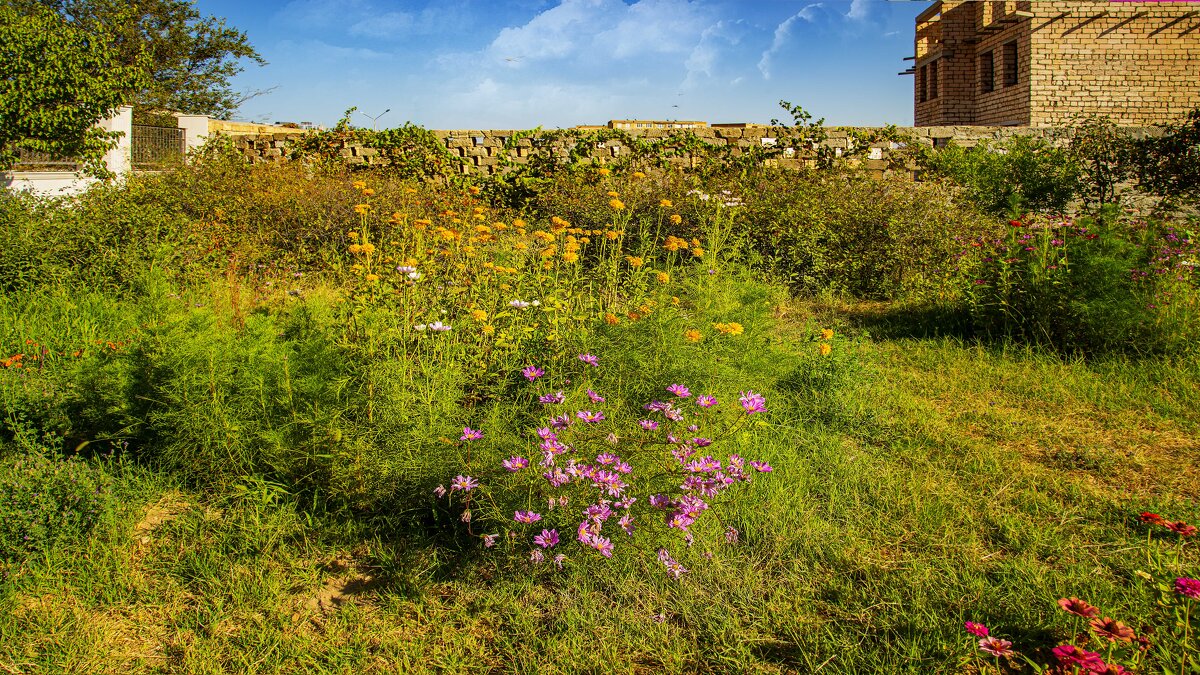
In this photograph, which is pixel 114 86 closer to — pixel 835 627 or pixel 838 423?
pixel 838 423

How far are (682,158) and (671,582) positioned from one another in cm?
967

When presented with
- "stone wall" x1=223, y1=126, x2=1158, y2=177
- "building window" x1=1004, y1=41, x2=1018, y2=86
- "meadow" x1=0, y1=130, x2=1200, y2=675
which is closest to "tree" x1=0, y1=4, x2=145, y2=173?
"stone wall" x1=223, y1=126, x2=1158, y2=177

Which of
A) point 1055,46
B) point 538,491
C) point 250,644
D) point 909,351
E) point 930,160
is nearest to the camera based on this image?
point 250,644

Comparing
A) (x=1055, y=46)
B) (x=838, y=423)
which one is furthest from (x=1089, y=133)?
(x=838, y=423)

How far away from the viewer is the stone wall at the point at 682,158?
1154 centimetres

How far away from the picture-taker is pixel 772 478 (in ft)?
10.9

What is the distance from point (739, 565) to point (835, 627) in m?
0.44

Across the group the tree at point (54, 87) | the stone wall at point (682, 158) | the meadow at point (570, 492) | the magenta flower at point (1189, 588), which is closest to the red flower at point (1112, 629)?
the meadow at point (570, 492)

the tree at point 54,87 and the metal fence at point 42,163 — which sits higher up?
the tree at point 54,87

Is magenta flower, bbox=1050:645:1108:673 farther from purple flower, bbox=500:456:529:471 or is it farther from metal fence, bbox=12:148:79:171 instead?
metal fence, bbox=12:148:79:171

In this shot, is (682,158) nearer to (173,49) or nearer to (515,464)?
(515,464)

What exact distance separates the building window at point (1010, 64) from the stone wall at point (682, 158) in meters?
7.32

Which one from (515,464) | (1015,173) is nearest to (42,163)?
(515,464)

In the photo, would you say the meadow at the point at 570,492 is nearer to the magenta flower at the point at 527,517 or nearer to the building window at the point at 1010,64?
the magenta flower at the point at 527,517
